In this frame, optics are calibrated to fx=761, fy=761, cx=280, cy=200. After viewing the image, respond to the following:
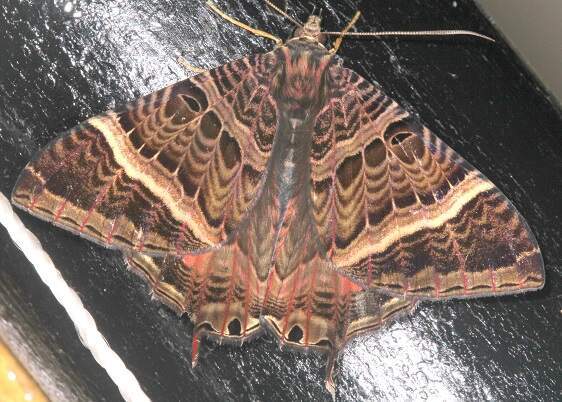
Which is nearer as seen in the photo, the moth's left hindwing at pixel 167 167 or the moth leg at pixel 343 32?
the moth's left hindwing at pixel 167 167

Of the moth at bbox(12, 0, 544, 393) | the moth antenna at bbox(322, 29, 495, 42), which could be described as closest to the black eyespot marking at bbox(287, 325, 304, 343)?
the moth at bbox(12, 0, 544, 393)

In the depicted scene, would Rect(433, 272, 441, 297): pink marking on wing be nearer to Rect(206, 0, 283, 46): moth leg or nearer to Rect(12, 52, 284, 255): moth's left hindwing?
Rect(12, 52, 284, 255): moth's left hindwing

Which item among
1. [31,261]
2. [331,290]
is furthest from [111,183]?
[331,290]

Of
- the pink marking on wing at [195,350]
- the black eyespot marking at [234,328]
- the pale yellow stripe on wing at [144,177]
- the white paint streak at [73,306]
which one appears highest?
the pale yellow stripe on wing at [144,177]

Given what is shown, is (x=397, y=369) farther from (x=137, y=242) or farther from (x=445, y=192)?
(x=137, y=242)

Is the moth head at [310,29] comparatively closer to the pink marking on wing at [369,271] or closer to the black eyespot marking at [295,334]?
the pink marking on wing at [369,271]

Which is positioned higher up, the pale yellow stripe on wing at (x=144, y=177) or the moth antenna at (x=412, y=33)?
the moth antenna at (x=412, y=33)

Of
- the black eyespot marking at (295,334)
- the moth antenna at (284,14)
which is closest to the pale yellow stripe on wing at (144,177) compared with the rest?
the black eyespot marking at (295,334)

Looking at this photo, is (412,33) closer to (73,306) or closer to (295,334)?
(295,334)
